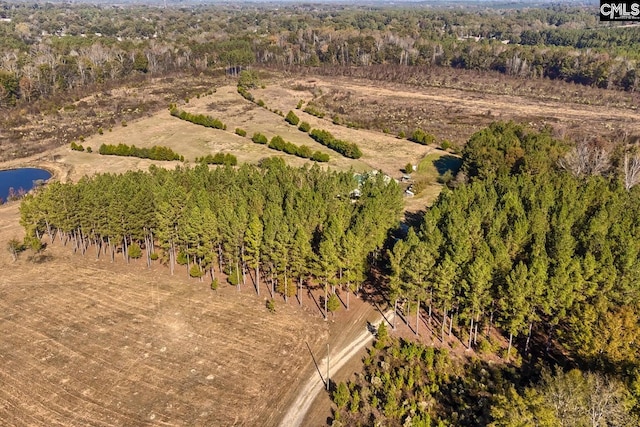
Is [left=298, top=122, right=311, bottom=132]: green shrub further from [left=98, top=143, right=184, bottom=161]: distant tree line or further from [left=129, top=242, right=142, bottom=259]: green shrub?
[left=129, top=242, right=142, bottom=259]: green shrub

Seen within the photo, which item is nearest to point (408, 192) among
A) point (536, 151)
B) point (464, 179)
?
point (464, 179)

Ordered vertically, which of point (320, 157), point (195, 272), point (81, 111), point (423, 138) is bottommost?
point (195, 272)

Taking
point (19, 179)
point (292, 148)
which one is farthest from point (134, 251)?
point (292, 148)

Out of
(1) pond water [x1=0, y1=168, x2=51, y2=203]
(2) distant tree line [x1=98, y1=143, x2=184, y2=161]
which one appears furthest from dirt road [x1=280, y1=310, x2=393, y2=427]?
(1) pond water [x1=0, y1=168, x2=51, y2=203]

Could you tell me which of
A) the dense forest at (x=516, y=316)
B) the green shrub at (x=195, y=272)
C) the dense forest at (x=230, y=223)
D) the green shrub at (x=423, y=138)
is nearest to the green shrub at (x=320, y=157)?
the green shrub at (x=423, y=138)

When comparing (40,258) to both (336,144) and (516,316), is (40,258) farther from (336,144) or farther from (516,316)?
(336,144)

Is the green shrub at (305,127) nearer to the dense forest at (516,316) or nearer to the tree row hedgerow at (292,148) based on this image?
the tree row hedgerow at (292,148)
